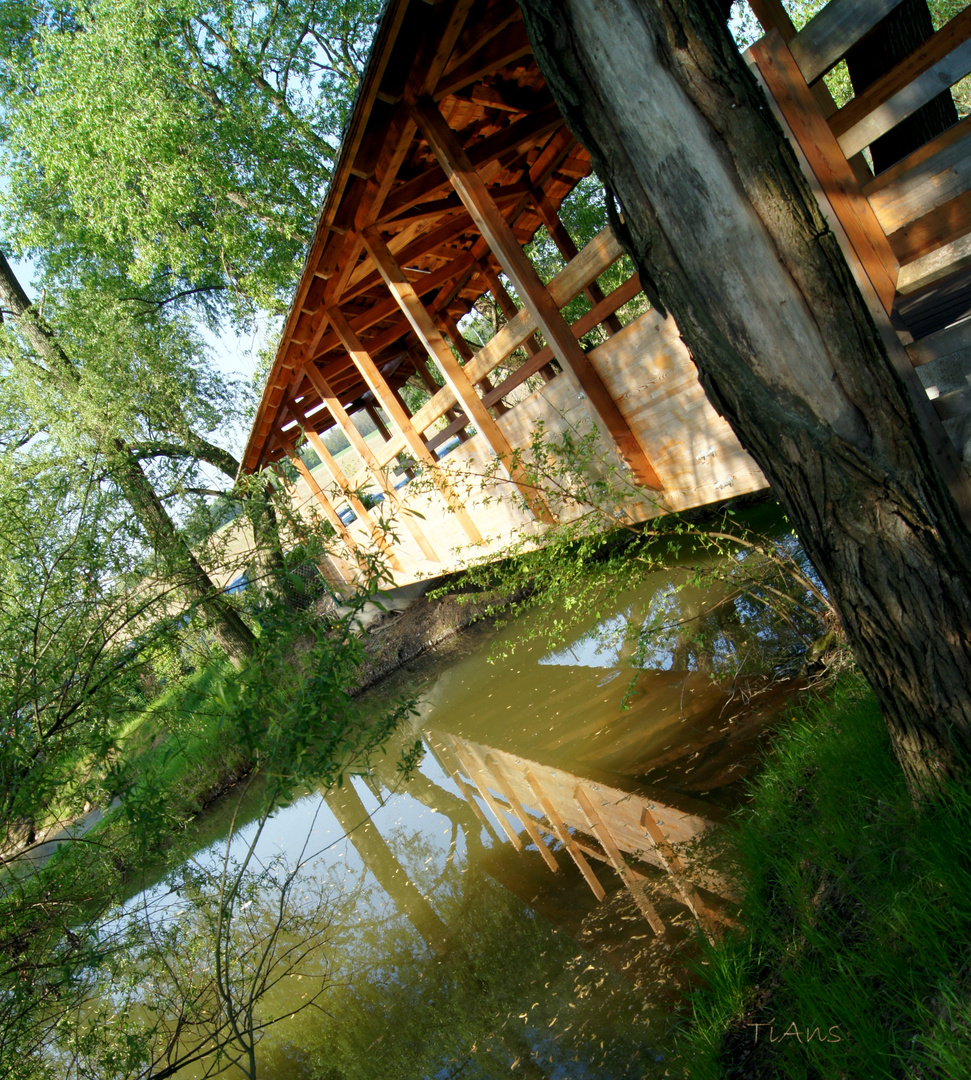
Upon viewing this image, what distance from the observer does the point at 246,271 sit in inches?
605

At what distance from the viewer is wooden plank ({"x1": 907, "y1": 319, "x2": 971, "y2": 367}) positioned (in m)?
2.84

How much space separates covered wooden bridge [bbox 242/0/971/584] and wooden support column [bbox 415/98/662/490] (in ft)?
0.05

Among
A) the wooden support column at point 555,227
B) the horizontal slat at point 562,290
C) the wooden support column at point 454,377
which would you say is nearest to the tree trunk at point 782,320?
the horizontal slat at point 562,290

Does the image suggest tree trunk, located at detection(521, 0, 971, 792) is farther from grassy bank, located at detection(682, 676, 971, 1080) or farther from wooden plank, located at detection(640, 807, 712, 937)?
wooden plank, located at detection(640, 807, 712, 937)

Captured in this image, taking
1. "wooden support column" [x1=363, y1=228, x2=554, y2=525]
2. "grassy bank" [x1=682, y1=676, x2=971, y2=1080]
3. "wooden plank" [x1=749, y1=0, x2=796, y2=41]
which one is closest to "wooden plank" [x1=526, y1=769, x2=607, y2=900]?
"grassy bank" [x1=682, y1=676, x2=971, y2=1080]

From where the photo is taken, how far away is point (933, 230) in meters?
3.01

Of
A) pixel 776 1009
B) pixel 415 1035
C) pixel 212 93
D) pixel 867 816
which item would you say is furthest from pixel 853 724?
pixel 212 93

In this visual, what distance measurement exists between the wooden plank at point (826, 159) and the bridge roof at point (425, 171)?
82.2 inches

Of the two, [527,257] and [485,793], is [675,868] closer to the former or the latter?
[485,793]

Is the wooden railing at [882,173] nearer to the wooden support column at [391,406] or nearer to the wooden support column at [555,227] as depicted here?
the wooden support column at [391,406]

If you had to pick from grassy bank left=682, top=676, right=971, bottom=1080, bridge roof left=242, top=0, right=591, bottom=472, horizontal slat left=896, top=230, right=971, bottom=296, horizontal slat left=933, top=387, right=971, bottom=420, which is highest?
bridge roof left=242, top=0, right=591, bottom=472

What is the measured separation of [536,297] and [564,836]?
10.8 feet

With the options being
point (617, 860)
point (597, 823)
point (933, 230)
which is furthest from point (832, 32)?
point (597, 823)

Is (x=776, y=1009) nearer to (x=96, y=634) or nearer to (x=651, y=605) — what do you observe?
(x=96, y=634)
